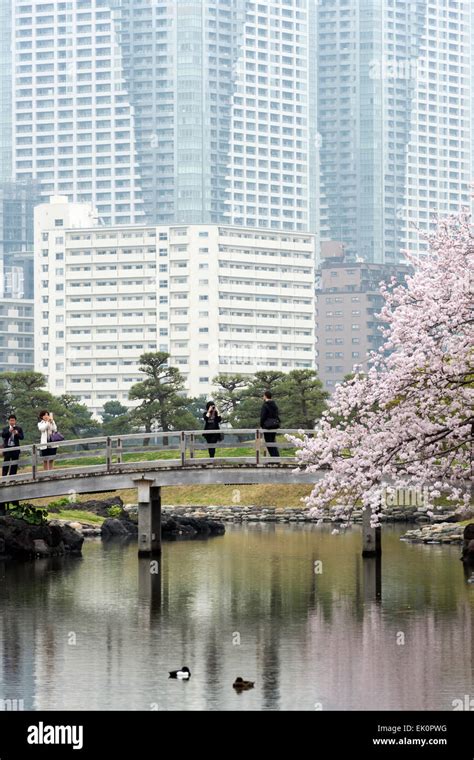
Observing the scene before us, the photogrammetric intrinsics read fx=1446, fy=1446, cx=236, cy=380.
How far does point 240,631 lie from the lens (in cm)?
3203

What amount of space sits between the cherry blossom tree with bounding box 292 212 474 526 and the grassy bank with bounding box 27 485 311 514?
42.7 metres

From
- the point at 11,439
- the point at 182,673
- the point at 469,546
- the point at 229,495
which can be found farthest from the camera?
the point at 229,495

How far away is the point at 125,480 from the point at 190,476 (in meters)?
2.22

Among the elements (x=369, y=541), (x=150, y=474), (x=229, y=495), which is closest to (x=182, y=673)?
(x=150, y=474)

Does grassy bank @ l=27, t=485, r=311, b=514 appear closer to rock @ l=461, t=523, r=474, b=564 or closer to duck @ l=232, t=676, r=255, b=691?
rock @ l=461, t=523, r=474, b=564

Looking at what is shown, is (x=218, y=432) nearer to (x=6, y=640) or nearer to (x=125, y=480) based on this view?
(x=125, y=480)

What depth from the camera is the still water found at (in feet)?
77.7

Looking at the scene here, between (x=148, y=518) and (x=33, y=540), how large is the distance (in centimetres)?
453

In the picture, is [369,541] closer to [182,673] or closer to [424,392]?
[424,392]

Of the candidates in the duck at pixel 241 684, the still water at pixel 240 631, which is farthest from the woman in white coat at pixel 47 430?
the duck at pixel 241 684

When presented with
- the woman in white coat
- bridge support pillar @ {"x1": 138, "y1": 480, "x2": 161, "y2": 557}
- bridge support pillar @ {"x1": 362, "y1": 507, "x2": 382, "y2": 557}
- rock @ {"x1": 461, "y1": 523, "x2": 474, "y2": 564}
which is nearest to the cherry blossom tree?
rock @ {"x1": 461, "y1": 523, "x2": 474, "y2": 564}

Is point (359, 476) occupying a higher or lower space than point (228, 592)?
higher

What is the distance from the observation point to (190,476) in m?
47.4
